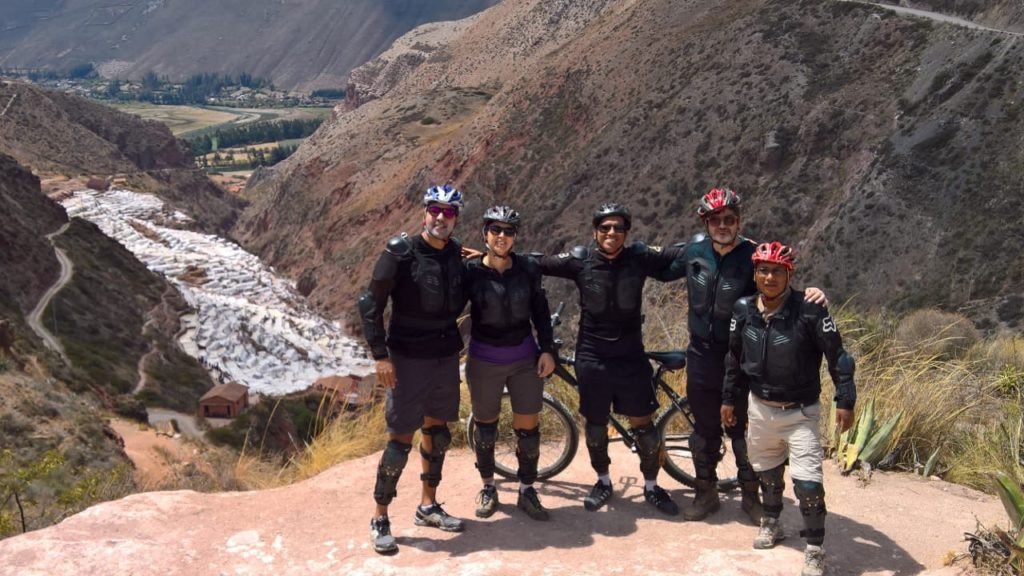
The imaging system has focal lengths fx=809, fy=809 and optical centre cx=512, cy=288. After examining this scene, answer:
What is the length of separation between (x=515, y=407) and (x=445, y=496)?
46.4 inches

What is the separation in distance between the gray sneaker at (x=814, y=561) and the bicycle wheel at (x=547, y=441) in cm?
208

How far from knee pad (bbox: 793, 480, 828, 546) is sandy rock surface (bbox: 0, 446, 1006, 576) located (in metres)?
0.25

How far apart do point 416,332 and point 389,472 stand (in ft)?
3.25

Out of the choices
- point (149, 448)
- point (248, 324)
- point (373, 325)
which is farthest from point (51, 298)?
point (373, 325)

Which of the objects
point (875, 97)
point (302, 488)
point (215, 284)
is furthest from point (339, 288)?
point (302, 488)

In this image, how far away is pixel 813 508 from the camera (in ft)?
16.4

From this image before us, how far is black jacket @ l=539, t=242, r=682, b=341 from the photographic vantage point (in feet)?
18.9

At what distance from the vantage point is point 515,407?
5.89 meters

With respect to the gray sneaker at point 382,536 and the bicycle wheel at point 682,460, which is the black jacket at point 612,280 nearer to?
the bicycle wheel at point 682,460

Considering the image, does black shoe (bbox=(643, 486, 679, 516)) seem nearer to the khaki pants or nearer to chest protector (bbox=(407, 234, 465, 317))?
the khaki pants

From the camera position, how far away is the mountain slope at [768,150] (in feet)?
94.1

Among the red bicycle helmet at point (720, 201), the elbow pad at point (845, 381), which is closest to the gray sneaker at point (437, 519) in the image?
the elbow pad at point (845, 381)

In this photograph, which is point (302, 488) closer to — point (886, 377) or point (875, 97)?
point (886, 377)

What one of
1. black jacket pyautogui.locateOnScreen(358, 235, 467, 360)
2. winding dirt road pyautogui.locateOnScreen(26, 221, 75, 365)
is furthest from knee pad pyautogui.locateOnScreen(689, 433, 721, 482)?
winding dirt road pyautogui.locateOnScreen(26, 221, 75, 365)
